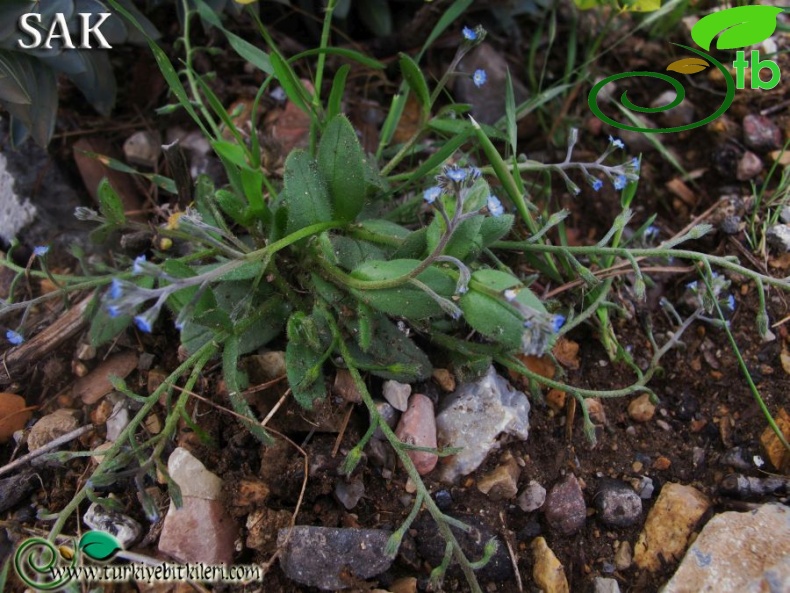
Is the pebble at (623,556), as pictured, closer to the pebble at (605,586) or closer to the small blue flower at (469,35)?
the pebble at (605,586)

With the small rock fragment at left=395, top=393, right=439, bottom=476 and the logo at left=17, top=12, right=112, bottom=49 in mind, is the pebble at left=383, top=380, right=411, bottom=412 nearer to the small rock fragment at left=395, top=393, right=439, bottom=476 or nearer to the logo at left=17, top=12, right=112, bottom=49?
the small rock fragment at left=395, top=393, right=439, bottom=476

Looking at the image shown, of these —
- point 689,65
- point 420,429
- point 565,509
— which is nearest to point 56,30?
point 420,429

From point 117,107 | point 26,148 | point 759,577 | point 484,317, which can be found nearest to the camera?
point 484,317

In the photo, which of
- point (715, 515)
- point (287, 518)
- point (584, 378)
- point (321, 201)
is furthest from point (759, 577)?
point (321, 201)

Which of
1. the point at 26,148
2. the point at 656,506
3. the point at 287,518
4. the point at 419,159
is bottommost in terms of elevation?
the point at 656,506

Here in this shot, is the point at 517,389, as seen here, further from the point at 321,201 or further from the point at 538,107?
the point at 538,107

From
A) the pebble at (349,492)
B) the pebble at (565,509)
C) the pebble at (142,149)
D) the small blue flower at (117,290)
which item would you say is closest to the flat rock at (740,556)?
the pebble at (565,509)
